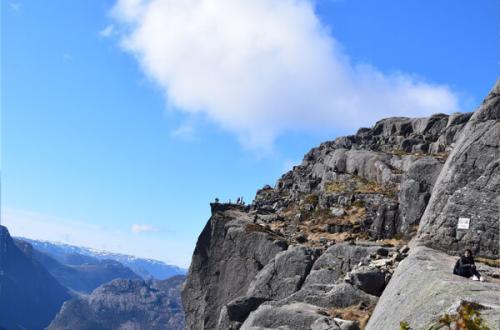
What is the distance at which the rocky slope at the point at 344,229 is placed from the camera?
2933 cm

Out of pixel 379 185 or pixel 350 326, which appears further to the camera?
pixel 379 185

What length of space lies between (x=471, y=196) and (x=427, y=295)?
15.1 m

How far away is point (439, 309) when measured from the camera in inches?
640

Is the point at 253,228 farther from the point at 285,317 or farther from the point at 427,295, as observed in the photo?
the point at 427,295

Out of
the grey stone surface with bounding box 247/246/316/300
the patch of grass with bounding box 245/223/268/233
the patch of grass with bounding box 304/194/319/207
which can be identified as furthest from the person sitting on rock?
the patch of grass with bounding box 304/194/319/207

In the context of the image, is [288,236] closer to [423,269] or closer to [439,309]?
[423,269]

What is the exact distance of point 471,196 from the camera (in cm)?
3073

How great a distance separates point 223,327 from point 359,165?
166 feet

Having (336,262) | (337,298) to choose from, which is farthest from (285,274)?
(337,298)

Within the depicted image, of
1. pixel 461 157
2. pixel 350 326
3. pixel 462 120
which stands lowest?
pixel 350 326

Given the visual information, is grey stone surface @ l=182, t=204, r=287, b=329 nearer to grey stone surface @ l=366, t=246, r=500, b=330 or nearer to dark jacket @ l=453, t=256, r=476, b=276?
grey stone surface @ l=366, t=246, r=500, b=330

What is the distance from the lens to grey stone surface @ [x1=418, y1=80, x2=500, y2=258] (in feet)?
98.1

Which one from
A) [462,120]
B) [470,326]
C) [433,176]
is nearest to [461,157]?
[433,176]

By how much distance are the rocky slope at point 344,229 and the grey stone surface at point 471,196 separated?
6cm
